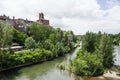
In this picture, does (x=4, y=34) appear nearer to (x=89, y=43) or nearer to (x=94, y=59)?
(x=94, y=59)

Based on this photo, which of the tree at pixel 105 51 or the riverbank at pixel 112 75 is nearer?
the riverbank at pixel 112 75

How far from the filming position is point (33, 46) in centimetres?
5734

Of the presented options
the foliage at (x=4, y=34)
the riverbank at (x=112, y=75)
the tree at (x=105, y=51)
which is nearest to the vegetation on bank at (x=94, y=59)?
the tree at (x=105, y=51)

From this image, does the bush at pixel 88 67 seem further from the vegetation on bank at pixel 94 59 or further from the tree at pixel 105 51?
the tree at pixel 105 51

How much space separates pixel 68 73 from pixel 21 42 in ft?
114

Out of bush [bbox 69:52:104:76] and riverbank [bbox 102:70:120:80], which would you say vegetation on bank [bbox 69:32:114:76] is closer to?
bush [bbox 69:52:104:76]

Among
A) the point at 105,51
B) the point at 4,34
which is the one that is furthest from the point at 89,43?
the point at 4,34

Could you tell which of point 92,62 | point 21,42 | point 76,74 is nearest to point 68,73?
point 76,74

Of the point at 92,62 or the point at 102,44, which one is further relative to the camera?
the point at 102,44

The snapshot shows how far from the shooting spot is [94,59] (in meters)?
34.6

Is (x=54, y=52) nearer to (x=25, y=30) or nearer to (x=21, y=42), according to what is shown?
(x=21, y=42)

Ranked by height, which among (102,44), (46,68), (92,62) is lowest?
(46,68)

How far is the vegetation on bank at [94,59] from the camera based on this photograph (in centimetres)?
3331

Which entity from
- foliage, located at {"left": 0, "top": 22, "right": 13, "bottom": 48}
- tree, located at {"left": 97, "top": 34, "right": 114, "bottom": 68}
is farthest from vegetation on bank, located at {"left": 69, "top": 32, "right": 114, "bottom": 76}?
foliage, located at {"left": 0, "top": 22, "right": 13, "bottom": 48}
